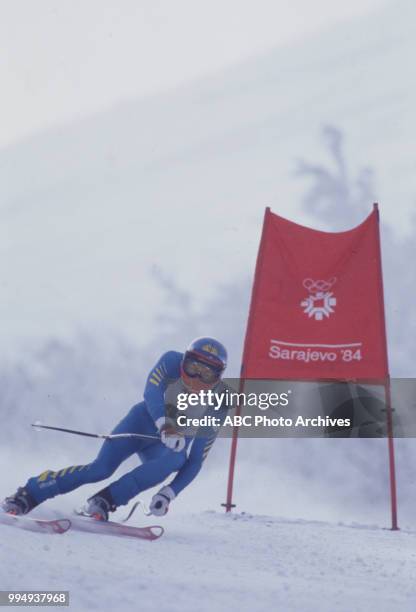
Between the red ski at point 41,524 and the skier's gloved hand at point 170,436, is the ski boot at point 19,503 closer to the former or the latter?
the red ski at point 41,524

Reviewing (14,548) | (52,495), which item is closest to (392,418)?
(52,495)

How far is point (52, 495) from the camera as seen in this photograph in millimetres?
7199

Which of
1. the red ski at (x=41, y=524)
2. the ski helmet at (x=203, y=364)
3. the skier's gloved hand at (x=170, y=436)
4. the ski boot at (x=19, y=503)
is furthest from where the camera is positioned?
the ski helmet at (x=203, y=364)

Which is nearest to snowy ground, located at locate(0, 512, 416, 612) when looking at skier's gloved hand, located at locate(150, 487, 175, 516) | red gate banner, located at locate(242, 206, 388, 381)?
skier's gloved hand, located at locate(150, 487, 175, 516)

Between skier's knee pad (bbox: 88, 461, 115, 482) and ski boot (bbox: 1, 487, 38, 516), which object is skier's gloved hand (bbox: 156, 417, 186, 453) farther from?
ski boot (bbox: 1, 487, 38, 516)

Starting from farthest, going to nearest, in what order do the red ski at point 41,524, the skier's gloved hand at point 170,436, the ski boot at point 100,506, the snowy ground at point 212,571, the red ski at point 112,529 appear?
the skier's gloved hand at point 170,436, the ski boot at point 100,506, the red ski at point 112,529, the red ski at point 41,524, the snowy ground at point 212,571

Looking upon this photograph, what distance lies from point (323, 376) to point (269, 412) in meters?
1.58

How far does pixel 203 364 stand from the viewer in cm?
763

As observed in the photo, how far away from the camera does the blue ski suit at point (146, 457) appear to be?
7.27 metres

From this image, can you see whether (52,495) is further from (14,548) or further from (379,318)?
(379,318)

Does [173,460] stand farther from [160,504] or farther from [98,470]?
[98,470]

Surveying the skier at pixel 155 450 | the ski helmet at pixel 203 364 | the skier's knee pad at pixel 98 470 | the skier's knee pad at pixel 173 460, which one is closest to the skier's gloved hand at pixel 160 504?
the skier at pixel 155 450

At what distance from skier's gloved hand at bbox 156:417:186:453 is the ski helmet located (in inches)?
21.0

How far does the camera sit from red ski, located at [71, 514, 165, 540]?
667cm
